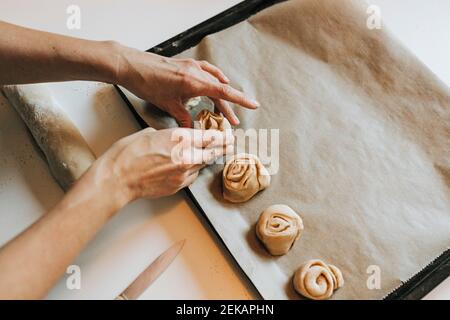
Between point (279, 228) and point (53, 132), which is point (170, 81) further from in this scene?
point (279, 228)

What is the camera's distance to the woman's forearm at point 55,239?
1.06 meters

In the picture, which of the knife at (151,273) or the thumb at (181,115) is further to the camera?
the thumb at (181,115)

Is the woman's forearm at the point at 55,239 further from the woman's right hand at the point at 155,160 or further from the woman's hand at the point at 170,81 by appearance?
the woman's hand at the point at 170,81

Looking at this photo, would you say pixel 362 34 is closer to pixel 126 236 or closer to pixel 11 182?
pixel 126 236

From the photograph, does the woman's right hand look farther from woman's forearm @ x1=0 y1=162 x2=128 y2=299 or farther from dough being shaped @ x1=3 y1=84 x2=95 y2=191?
dough being shaped @ x1=3 y1=84 x2=95 y2=191

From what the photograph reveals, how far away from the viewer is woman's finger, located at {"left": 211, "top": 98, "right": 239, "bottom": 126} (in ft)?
4.88

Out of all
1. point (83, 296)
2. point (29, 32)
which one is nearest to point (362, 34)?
point (29, 32)

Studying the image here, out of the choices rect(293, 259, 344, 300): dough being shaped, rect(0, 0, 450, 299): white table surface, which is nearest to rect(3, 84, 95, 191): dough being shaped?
rect(0, 0, 450, 299): white table surface

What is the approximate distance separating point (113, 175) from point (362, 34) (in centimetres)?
92

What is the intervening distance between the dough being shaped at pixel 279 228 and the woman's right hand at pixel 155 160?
0.22 meters

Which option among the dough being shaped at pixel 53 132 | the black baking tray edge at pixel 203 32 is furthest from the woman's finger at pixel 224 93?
the dough being shaped at pixel 53 132

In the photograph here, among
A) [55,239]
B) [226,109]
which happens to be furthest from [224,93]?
[55,239]

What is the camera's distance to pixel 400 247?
135 cm
